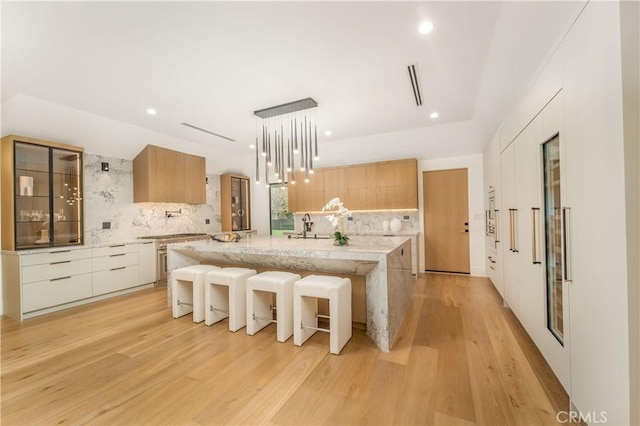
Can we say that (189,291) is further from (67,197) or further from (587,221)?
(587,221)

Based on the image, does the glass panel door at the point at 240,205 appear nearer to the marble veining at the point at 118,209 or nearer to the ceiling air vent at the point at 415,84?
the marble veining at the point at 118,209

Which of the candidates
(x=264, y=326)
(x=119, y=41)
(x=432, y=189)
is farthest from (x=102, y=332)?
(x=432, y=189)

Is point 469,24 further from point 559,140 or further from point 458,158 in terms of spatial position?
point 458,158

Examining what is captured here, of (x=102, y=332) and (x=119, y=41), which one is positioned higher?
(x=119, y=41)

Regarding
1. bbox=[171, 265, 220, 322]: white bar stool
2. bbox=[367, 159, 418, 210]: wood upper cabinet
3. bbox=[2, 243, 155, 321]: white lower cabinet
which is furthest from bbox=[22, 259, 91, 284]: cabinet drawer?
bbox=[367, 159, 418, 210]: wood upper cabinet

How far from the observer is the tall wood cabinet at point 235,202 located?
7.01 metres

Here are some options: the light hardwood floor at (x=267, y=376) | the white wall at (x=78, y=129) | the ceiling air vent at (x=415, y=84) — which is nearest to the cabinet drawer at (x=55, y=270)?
the light hardwood floor at (x=267, y=376)

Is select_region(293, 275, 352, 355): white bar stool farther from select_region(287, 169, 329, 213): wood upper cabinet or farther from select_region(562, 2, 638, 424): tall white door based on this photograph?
select_region(287, 169, 329, 213): wood upper cabinet

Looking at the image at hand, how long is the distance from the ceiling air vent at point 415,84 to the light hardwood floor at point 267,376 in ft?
9.65

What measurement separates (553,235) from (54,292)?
229 inches

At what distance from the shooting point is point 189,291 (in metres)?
3.62

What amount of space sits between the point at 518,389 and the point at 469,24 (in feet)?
9.62

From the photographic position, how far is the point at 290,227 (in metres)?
7.38

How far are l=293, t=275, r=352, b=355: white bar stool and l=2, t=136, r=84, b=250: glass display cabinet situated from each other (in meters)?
3.86
